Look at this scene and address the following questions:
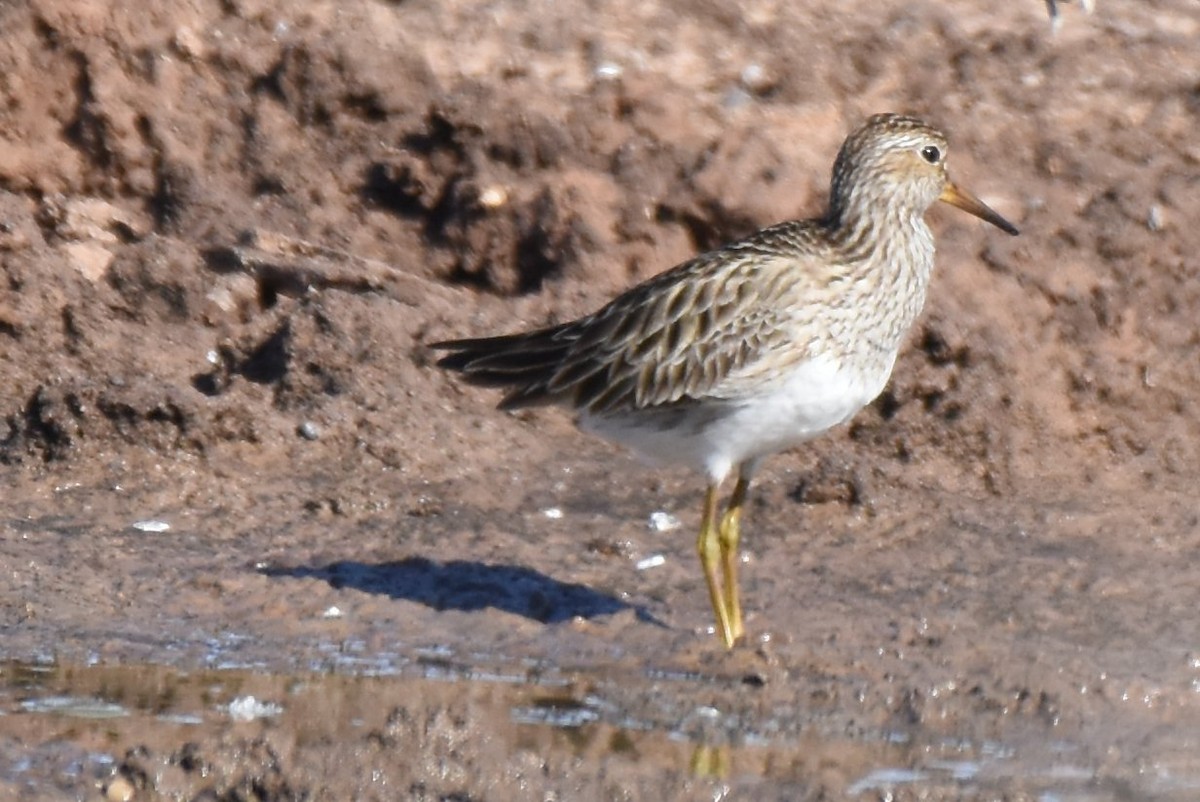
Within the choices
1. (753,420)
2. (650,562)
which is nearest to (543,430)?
(650,562)

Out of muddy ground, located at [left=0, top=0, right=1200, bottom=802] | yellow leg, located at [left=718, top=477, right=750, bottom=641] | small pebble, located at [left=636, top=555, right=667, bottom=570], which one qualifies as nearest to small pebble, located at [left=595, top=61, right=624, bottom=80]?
muddy ground, located at [left=0, top=0, right=1200, bottom=802]

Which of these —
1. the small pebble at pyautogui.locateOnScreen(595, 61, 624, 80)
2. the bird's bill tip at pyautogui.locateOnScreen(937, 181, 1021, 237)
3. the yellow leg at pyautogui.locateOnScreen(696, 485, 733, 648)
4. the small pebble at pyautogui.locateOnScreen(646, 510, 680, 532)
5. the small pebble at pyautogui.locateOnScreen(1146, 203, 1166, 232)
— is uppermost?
the small pebble at pyautogui.locateOnScreen(595, 61, 624, 80)

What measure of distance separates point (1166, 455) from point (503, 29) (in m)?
3.58

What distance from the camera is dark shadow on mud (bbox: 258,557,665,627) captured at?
24.6 ft

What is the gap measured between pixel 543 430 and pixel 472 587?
54.9 inches

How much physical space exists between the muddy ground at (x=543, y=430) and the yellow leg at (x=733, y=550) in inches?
3.6

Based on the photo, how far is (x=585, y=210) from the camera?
30.1 ft

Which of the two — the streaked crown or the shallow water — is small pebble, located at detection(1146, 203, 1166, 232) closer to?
the streaked crown

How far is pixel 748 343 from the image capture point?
738 centimetres

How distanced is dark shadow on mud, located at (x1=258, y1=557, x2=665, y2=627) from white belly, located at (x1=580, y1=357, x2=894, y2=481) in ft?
1.93

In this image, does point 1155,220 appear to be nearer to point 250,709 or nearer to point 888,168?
point 888,168

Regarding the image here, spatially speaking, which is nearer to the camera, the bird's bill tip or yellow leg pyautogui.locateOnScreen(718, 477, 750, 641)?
yellow leg pyautogui.locateOnScreen(718, 477, 750, 641)

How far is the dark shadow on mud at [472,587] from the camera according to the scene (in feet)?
24.6

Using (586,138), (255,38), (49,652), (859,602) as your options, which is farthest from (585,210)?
(49,652)
